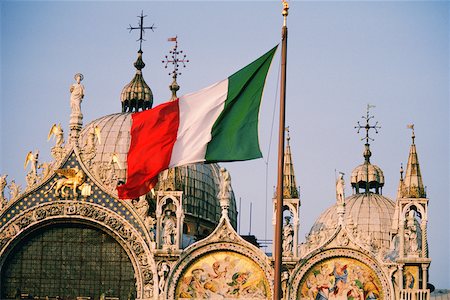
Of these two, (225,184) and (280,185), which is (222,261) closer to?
(225,184)

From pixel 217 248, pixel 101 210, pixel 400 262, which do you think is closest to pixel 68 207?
pixel 101 210

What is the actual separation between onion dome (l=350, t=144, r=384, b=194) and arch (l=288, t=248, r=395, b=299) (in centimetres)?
2132

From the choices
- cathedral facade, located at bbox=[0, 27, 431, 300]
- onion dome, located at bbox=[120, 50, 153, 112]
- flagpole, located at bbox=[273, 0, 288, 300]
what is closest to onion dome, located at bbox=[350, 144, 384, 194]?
onion dome, located at bbox=[120, 50, 153, 112]

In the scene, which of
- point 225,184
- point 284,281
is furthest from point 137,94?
point 284,281

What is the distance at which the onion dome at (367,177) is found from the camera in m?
74.6

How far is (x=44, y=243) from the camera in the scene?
5478 cm

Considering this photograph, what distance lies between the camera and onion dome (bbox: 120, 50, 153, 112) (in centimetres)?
7069

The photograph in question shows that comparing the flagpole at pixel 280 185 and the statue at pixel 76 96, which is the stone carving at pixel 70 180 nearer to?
the statue at pixel 76 96

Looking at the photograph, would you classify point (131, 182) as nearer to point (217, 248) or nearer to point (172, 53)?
point (217, 248)

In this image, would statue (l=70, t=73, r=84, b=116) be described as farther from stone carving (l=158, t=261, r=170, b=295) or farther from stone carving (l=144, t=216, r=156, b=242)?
stone carving (l=158, t=261, r=170, b=295)

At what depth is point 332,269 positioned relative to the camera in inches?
2103

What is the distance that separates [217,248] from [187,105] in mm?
17029

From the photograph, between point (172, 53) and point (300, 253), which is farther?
point (172, 53)

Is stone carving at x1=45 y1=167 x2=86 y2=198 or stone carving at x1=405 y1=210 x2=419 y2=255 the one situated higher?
stone carving at x1=45 y1=167 x2=86 y2=198
